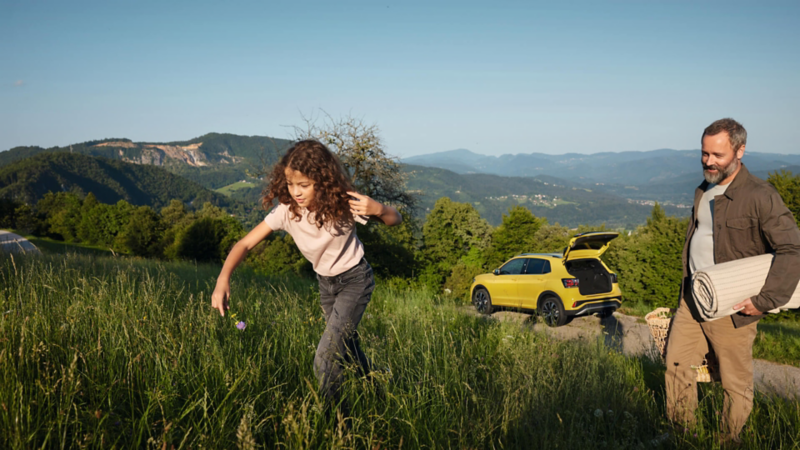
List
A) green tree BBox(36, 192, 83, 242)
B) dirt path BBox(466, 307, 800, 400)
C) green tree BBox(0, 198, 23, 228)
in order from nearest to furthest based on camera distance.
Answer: dirt path BBox(466, 307, 800, 400) → green tree BBox(0, 198, 23, 228) → green tree BBox(36, 192, 83, 242)

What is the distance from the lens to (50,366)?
248 cm

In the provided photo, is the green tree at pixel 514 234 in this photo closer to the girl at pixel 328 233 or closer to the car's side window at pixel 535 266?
the car's side window at pixel 535 266

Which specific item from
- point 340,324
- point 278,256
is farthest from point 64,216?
point 340,324

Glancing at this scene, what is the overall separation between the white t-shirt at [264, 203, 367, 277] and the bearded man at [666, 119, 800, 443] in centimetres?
222

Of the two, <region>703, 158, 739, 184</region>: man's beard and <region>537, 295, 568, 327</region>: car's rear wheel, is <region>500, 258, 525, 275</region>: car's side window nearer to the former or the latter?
<region>537, 295, 568, 327</region>: car's rear wheel

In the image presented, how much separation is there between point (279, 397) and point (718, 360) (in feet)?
8.95

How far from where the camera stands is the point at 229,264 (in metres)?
2.79

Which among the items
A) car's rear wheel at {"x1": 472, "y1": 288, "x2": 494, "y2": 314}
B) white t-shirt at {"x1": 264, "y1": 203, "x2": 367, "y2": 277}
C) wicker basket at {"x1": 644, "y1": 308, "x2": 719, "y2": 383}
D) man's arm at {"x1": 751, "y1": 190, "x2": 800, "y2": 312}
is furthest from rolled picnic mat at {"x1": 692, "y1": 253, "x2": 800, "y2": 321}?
car's rear wheel at {"x1": 472, "y1": 288, "x2": 494, "y2": 314}

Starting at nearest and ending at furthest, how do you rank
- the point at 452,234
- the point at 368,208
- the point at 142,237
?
the point at 368,208
the point at 452,234
the point at 142,237

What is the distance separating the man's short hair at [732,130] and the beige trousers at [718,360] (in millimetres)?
1070

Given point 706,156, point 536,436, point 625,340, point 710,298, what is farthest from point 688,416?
point 625,340

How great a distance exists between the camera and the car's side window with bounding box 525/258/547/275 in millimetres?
11185

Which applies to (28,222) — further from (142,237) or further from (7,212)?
(142,237)

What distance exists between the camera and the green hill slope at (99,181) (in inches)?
5290
